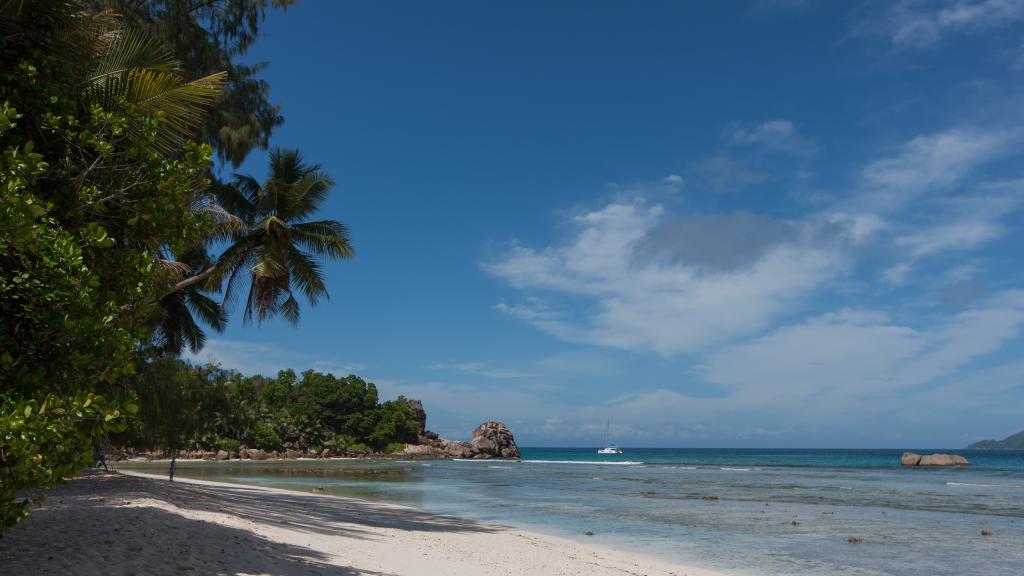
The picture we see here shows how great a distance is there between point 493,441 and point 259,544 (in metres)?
85.9

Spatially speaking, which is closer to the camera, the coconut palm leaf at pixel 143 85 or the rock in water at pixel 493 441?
the coconut palm leaf at pixel 143 85

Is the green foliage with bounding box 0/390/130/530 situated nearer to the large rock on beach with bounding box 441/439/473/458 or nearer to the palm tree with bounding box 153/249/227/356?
the palm tree with bounding box 153/249/227/356

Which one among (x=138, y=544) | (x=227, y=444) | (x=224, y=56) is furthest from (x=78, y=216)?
(x=227, y=444)

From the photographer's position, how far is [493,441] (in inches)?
3659

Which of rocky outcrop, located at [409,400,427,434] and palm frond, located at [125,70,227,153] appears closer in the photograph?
palm frond, located at [125,70,227,153]

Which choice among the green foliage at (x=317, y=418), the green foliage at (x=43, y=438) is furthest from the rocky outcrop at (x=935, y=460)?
the green foliage at (x=43, y=438)

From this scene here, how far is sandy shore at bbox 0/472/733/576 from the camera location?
22.6 ft

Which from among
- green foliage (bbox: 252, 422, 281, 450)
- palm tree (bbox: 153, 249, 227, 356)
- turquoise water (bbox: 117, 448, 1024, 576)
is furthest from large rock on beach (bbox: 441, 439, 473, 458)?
palm tree (bbox: 153, 249, 227, 356)

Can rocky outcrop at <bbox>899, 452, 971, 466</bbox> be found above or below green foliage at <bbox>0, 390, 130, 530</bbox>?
below

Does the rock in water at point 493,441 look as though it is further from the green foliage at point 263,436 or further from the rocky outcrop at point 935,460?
the rocky outcrop at point 935,460

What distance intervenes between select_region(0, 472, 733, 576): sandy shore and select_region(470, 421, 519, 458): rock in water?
76.8 m

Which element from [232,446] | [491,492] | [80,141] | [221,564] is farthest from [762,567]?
[232,446]

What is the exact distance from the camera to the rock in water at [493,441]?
91688 mm

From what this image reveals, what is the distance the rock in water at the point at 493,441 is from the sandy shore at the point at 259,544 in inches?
3023
